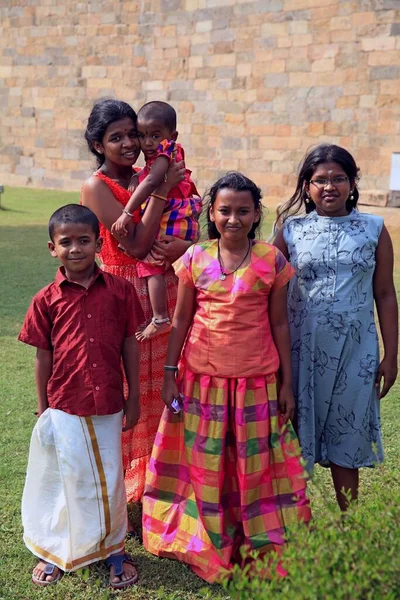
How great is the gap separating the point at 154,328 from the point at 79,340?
415mm

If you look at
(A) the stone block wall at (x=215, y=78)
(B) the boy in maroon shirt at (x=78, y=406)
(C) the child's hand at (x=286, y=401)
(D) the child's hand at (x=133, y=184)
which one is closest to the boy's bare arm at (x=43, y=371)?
(B) the boy in maroon shirt at (x=78, y=406)

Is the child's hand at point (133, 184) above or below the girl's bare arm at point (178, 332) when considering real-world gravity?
above

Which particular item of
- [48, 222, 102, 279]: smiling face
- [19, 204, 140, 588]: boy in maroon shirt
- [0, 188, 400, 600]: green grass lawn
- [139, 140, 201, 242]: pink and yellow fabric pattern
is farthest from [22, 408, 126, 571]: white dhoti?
[139, 140, 201, 242]: pink and yellow fabric pattern

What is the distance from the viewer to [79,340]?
2676 millimetres

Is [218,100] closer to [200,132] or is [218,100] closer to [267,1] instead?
[200,132]

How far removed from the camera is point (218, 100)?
47.4ft

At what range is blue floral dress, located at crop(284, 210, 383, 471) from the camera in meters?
2.82

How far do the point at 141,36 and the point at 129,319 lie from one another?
540 inches

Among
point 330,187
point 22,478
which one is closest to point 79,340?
point 330,187

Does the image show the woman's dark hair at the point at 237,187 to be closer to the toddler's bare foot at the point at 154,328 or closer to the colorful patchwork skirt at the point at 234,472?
the toddler's bare foot at the point at 154,328

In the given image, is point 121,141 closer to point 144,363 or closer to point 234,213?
point 234,213

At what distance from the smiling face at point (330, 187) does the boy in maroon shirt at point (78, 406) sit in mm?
751

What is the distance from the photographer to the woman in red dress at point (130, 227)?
2.89 metres

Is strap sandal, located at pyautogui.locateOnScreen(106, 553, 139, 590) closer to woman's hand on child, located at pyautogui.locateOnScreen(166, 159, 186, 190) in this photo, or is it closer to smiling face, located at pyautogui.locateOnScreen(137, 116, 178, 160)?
woman's hand on child, located at pyautogui.locateOnScreen(166, 159, 186, 190)
